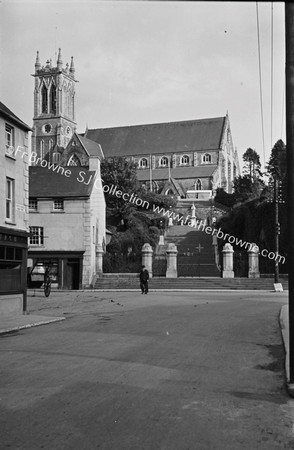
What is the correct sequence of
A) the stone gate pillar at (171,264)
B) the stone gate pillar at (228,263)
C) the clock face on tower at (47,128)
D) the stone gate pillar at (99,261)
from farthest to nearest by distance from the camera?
the clock face on tower at (47,128), the stone gate pillar at (171,264), the stone gate pillar at (99,261), the stone gate pillar at (228,263)

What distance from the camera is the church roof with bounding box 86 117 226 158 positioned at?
118188mm

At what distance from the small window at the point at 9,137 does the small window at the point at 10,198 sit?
4.06 ft

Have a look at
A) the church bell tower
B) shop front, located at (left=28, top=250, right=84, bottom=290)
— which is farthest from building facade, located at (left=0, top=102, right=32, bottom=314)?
the church bell tower

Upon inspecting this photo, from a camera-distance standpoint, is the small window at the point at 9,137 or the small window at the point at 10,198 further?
the small window at the point at 9,137

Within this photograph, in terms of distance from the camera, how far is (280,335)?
13836 millimetres

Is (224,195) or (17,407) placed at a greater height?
(224,195)

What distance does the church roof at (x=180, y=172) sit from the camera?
108 metres

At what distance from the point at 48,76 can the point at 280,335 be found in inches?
4826

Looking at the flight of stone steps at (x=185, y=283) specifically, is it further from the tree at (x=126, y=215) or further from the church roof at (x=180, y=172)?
the church roof at (x=180, y=172)

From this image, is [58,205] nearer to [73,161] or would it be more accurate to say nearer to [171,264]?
[171,264]

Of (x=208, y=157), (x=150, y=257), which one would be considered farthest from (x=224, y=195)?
(x=150, y=257)

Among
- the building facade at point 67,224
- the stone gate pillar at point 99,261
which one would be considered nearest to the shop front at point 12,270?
the building facade at point 67,224

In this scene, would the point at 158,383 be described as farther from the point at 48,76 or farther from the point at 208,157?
the point at 48,76

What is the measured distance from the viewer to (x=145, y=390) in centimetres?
766
